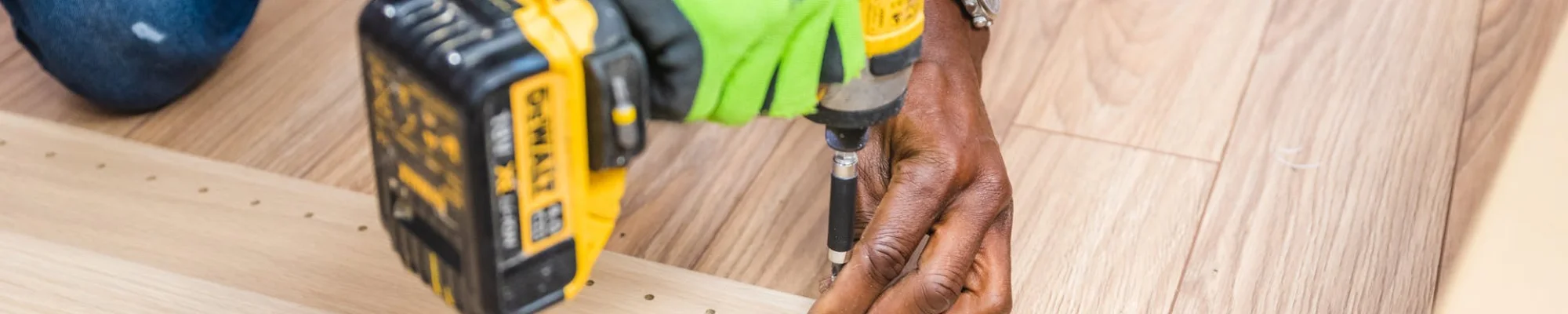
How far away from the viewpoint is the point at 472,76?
1.49 ft

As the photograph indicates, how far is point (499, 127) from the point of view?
47 centimetres

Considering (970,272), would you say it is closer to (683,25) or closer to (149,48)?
(683,25)

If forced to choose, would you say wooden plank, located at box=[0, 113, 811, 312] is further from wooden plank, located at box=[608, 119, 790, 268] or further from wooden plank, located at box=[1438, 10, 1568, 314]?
wooden plank, located at box=[1438, 10, 1568, 314]

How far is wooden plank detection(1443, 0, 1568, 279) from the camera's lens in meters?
0.96

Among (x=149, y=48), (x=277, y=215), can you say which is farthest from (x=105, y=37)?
(x=277, y=215)

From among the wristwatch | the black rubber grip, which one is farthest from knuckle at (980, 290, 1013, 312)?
the wristwatch

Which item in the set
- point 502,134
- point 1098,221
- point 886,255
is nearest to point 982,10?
point 1098,221

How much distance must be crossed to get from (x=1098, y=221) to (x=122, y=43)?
34.4 inches

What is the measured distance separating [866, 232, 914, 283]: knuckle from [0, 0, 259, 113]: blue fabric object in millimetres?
711

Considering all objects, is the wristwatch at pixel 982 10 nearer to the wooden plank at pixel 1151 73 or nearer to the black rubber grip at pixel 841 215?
the wooden plank at pixel 1151 73

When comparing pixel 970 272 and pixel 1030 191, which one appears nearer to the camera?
pixel 970 272

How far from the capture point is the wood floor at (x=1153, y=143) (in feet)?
3.10

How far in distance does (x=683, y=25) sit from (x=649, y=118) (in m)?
0.05

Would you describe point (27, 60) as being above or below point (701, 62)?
below
